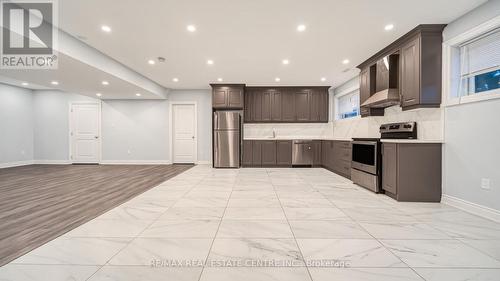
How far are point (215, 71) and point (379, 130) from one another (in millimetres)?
3879

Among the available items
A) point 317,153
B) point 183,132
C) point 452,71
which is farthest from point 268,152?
point 452,71

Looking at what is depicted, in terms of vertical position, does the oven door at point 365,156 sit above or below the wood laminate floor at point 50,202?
above

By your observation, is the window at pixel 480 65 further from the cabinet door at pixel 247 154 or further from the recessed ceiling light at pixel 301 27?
the cabinet door at pixel 247 154

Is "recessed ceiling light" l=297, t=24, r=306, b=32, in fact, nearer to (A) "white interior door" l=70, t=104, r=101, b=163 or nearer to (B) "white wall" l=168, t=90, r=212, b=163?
(B) "white wall" l=168, t=90, r=212, b=163

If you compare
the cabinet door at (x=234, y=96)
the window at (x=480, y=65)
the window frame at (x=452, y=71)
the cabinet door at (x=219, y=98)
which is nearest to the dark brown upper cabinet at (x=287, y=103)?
the cabinet door at (x=234, y=96)

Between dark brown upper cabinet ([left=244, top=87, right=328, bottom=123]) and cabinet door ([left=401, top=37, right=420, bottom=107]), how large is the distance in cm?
347

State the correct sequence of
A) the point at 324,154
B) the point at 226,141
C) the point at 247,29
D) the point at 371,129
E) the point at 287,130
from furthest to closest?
the point at 287,130 → the point at 226,141 → the point at 324,154 → the point at 371,129 → the point at 247,29

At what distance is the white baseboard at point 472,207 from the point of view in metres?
2.45

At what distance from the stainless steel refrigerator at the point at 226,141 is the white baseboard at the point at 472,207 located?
476 cm

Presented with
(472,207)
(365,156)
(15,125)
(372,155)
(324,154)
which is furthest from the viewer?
(15,125)

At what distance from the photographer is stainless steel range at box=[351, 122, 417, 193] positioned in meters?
3.61

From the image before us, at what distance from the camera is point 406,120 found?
371 centimetres

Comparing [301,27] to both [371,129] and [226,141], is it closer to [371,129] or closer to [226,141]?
[371,129]

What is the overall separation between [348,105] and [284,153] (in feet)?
7.81
